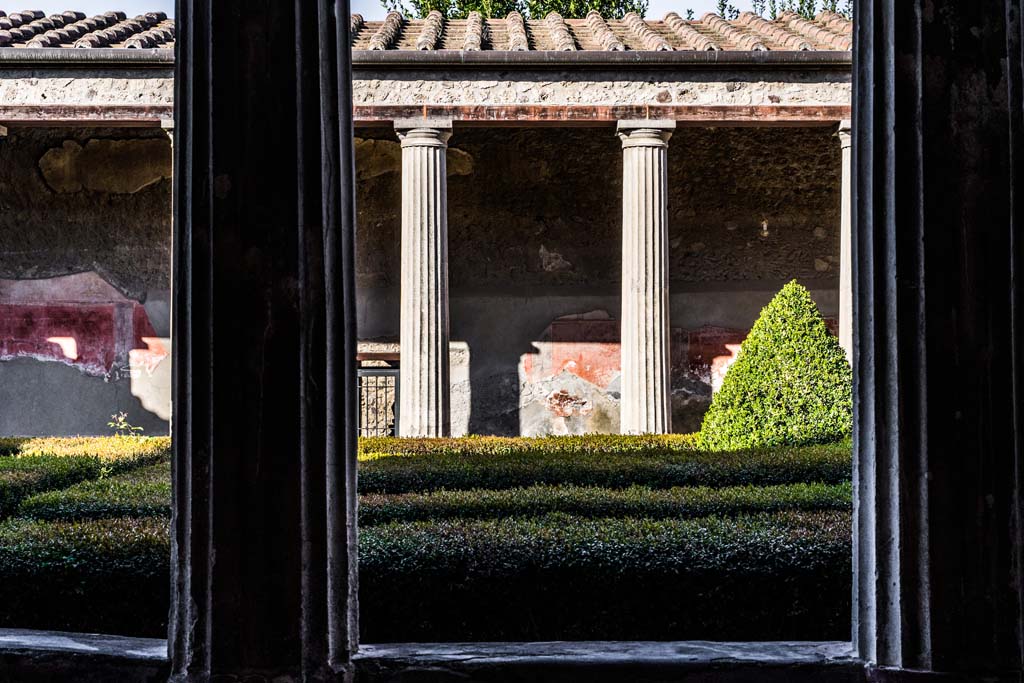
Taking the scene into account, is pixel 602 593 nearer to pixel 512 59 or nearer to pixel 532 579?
pixel 532 579

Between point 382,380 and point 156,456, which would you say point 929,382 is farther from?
point 382,380

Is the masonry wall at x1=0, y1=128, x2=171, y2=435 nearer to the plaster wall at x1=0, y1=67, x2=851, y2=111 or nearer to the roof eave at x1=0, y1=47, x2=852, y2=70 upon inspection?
the plaster wall at x1=0, y1=67, x2=851, y2=111

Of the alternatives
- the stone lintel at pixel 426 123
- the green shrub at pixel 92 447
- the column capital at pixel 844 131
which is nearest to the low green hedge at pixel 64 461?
the green shrub at pixel 92 447

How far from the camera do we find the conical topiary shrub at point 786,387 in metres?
7.29

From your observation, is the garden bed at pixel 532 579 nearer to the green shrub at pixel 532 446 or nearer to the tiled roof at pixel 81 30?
the green shrub at pixel 532 446

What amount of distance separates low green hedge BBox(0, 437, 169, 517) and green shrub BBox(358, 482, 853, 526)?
214 cm

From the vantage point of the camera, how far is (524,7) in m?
20.5

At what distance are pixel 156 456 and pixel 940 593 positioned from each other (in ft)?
20.7

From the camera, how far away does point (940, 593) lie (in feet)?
7.32

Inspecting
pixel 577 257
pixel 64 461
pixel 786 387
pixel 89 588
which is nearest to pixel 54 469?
pixel 64 461

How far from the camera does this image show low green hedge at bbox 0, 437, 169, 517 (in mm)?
5707

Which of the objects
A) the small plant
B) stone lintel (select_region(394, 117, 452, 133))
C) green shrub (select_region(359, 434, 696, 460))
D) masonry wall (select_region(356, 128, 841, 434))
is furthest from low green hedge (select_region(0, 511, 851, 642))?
the small plant

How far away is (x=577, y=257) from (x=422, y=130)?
147 inches

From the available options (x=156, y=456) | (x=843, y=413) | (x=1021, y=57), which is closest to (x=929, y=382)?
(x=1021, y=57)
